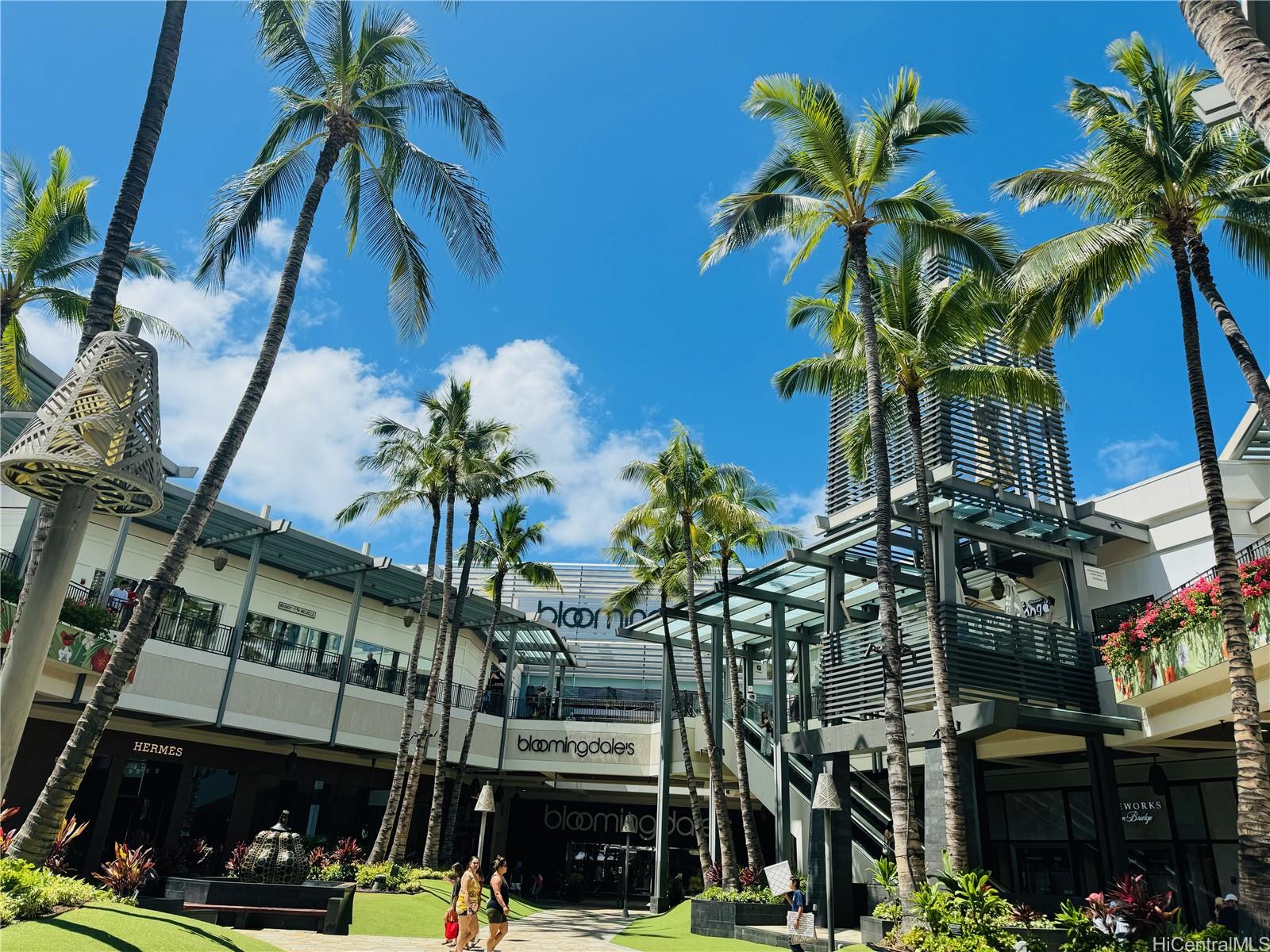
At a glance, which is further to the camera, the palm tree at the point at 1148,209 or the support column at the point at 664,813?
the support column at the point at 664,813

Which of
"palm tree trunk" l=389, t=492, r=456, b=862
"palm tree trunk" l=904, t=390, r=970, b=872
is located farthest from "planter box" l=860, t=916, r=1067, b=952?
"palm tree trunk" l=389, t=492, r=456, b=862

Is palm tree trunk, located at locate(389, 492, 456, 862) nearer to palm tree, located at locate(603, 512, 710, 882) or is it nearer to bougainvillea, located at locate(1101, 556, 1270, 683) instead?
palm tree, located at locate(603, 512, 710, 882)

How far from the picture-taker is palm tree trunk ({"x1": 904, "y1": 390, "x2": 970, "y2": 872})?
13992mm

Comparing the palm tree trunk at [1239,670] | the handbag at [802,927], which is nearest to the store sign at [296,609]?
the handbag at [802,927]

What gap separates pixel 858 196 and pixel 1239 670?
10.1 metres

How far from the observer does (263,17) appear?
47.9ft

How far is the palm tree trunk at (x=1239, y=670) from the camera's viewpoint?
10.9 meters

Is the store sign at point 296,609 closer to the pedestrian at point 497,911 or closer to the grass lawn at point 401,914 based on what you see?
the grass lawn at point 401,914

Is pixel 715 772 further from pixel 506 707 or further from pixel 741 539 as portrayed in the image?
pixel 506 707

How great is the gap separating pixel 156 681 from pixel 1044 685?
2094cm

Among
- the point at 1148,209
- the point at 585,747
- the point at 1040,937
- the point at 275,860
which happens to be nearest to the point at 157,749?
the point at 275,860

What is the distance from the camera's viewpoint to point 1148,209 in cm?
1407

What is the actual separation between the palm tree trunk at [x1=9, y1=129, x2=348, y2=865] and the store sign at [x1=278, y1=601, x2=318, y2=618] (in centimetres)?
1920

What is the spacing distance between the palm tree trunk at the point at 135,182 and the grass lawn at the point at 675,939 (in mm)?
13746
